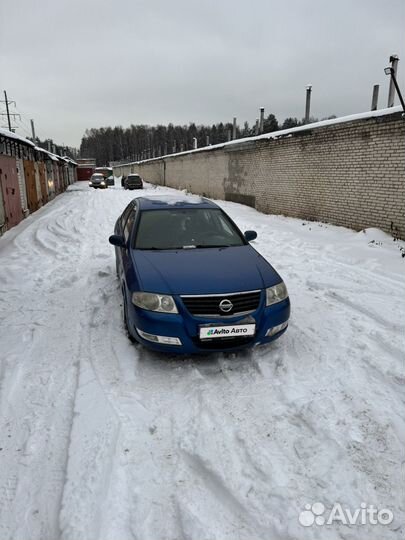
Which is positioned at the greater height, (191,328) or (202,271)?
(202,271)

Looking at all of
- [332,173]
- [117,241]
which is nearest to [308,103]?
[332,173]

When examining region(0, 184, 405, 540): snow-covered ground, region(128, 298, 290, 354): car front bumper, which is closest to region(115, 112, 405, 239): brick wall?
region(0, 184, 405, 540): snow-covered ground

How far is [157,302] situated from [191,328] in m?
0.37

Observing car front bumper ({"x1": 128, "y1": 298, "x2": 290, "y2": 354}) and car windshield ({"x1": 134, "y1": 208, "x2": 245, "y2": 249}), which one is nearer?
car front bumper ({"x1": 128, "y1": 298, "x2": 290, "y2": 354})

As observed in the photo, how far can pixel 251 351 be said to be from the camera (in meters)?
3.39

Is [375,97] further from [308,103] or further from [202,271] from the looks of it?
[202,271]

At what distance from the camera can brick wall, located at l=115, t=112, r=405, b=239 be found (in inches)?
309

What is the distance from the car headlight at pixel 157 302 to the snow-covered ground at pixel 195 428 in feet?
1.90

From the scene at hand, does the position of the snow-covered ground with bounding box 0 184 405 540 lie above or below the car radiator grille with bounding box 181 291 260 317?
below

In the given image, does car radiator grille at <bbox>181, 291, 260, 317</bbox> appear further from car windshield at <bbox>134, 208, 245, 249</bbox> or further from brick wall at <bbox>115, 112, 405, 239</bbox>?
brick wall at <bbox>115, 112, 405, 239</bbox>

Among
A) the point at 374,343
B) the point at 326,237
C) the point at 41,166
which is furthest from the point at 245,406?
the point at 41,166

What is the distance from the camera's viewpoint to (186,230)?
4.23m

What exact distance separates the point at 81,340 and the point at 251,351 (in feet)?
5.84

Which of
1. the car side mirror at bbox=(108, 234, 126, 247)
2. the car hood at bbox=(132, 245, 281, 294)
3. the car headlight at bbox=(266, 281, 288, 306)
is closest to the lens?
the car hood at bbox=(132, 245, 281, 294)
